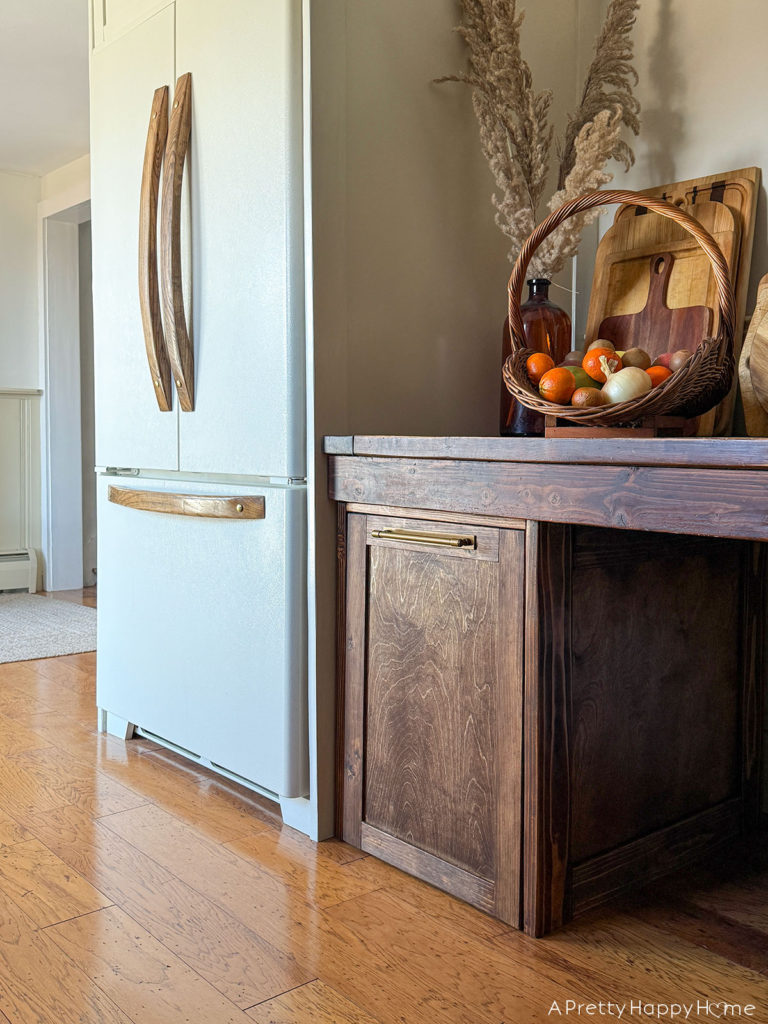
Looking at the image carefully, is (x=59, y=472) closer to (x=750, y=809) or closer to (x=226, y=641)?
(x=226, y=641)

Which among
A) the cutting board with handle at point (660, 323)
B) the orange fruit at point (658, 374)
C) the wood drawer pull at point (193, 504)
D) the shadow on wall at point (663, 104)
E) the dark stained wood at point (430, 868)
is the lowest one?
the dark stained wood at point (430, 868)

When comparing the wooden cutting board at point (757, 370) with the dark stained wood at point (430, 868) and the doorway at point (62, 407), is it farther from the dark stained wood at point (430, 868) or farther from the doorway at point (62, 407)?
the doorway at point (62, 407)

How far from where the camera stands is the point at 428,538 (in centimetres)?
159

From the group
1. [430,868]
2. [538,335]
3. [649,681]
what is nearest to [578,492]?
[649,681]

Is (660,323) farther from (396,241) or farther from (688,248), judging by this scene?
(396,241)

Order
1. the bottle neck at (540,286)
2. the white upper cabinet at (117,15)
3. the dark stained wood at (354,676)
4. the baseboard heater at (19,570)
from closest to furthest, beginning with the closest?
the dark stained wood at (354,676) → the bottle neck at (540,286) → the white upper cabinet at (117,15) → the baseboard heater at (19,570)

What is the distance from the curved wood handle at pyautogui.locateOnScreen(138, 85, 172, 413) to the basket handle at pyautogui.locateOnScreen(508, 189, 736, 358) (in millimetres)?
906

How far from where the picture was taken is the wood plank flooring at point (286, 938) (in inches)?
49.6

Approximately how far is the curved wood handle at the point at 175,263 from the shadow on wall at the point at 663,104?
100 centimetres

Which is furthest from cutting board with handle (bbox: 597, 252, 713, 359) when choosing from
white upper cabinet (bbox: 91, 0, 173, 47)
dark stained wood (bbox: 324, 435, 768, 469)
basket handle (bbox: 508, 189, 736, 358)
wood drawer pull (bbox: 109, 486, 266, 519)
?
white upper cabinet (bbox: 91, 0, 173, 47)

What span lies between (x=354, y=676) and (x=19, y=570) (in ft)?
12.6

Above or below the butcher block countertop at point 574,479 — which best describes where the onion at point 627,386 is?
above

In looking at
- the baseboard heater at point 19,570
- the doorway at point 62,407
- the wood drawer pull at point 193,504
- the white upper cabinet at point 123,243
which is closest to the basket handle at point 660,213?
the wood drawer pull at point 193,504

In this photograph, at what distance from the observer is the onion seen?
1388 millimetres
